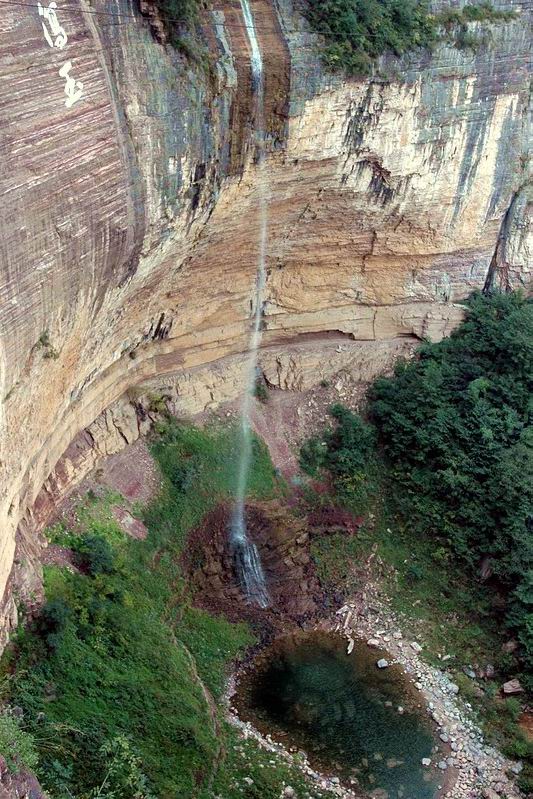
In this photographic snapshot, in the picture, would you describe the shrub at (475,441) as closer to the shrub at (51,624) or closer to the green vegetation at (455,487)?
the green vegetation at (455,487)

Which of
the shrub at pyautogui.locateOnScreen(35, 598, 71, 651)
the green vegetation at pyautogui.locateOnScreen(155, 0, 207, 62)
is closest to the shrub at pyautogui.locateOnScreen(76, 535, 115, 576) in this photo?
the shrub at pyautogui.locateOnScreen(35, 598, 71, 651)

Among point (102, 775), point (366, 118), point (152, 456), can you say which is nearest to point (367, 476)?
point (152, 456)

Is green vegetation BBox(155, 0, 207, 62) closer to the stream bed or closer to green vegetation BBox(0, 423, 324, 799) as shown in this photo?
green vegetation BBox(0, 423, 324, 799)

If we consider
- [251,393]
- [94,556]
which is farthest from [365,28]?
[94,556]

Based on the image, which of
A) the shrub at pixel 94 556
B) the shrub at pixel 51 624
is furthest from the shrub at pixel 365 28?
the shrub at pixel 51 624

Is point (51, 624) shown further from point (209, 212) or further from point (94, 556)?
point (209, 212)

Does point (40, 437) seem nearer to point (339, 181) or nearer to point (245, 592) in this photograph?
point (245, 592)
